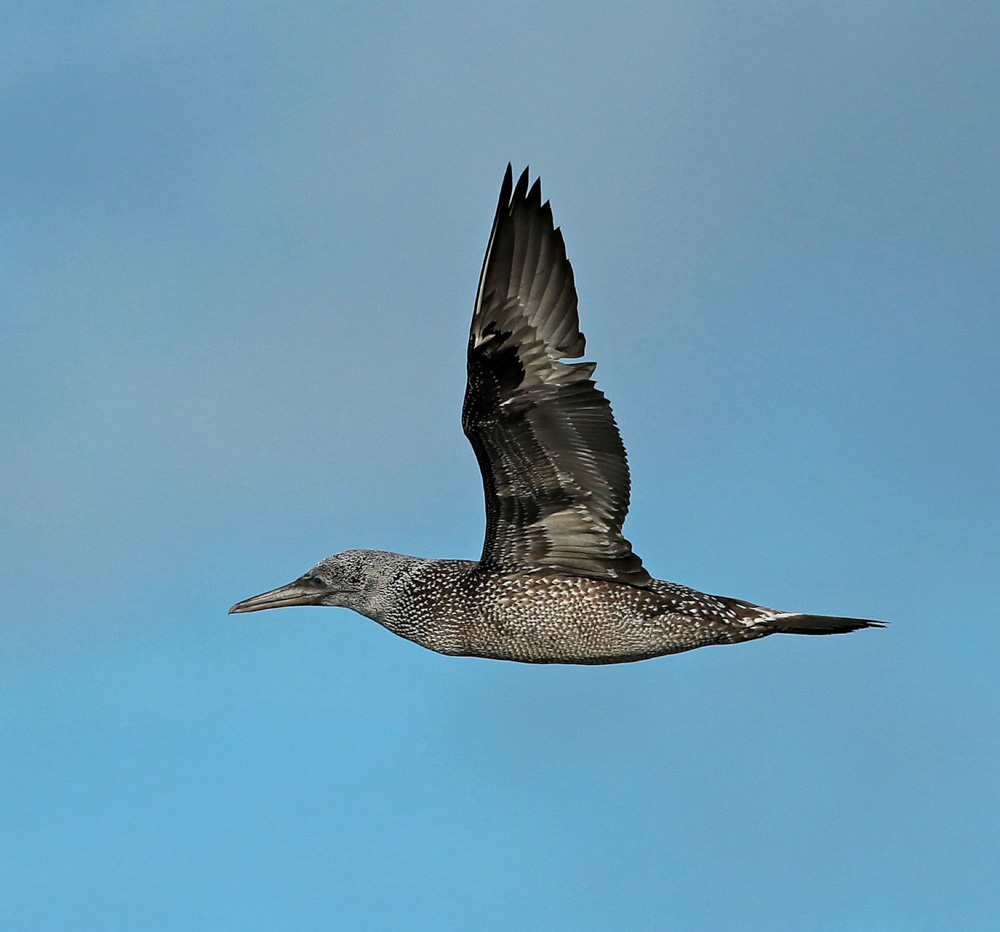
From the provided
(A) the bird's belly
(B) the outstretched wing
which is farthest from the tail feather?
(B) the outstretched wing

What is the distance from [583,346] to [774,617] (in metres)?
3.34

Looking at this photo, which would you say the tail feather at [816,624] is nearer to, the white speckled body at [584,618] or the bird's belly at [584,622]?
the white speckled body at [584,618]

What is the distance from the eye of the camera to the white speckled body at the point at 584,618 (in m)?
17.5

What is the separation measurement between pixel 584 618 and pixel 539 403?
2.22 meters

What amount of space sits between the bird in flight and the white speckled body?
0.01 meters

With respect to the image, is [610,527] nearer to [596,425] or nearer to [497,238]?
[596,425]

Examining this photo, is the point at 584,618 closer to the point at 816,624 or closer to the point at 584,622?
the point at 584,622

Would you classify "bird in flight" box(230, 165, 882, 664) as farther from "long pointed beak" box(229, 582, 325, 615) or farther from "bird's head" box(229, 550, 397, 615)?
"long pointed beak" box(229, 582, 325, 615)

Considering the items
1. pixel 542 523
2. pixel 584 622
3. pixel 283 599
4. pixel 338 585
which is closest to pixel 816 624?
pixel 584 622

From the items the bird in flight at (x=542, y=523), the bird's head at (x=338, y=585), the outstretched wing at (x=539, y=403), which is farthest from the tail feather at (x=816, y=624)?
A: the bird's head at (x=338, y=585)

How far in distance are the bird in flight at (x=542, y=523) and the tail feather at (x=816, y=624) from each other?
14mm

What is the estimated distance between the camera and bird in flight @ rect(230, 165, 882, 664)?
664 inches

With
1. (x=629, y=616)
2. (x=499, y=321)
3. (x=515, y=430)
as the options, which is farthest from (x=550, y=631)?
(x=499, y=321)

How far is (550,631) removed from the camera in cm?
1753
